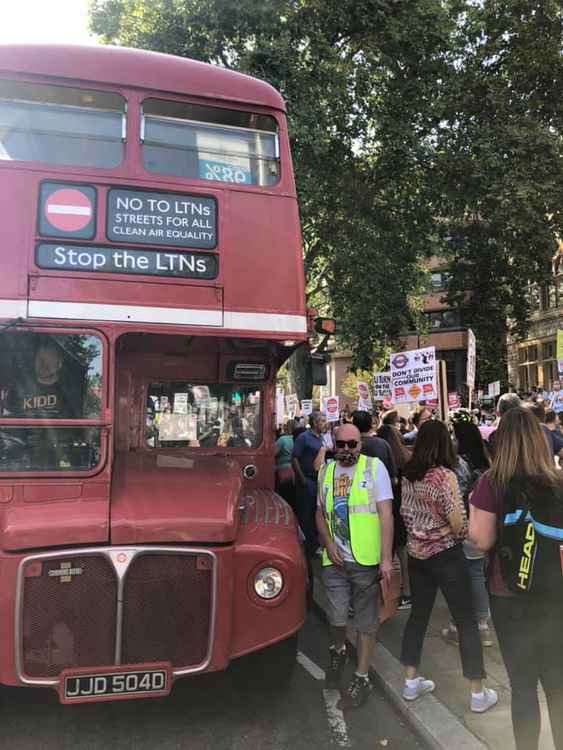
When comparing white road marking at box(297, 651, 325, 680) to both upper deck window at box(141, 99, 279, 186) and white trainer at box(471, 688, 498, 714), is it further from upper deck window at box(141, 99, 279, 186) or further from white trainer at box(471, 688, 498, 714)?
upper deck window at box(141, 99, 279, 186)

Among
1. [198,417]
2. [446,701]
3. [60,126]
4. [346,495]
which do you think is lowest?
[446,701]

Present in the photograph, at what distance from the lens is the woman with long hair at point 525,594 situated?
2.92 meters

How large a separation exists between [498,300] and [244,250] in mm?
13218

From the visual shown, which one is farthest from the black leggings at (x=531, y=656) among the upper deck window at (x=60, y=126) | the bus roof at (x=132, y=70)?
the bus roof at (x=132, y=70)

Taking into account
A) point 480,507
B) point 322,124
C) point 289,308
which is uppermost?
point 322,124

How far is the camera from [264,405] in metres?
5.65

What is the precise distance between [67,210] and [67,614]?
246cm

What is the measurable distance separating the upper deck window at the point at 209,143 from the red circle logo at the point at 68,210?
0.54 metres

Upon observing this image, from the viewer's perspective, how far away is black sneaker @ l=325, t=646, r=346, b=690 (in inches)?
171

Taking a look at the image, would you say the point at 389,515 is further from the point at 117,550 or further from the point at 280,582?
the point at 117,550

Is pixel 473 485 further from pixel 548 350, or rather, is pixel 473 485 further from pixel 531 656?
pixel 548 350

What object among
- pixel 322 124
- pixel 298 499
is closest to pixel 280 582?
pixel 298 499

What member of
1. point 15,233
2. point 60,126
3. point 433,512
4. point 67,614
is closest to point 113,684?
point 67,614

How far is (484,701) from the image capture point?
384cm
